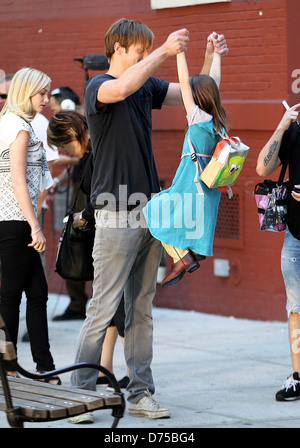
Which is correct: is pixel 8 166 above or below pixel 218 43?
below

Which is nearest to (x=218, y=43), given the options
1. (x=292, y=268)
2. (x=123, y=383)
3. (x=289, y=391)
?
(x=292, y=268)

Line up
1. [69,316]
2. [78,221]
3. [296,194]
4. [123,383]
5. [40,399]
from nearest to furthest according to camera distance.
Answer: [40,399]
[296,194]
[78,221]
[123,383]
[69,316]

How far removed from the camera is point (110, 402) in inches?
166

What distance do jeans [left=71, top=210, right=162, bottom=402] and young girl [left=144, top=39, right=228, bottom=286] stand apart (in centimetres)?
16

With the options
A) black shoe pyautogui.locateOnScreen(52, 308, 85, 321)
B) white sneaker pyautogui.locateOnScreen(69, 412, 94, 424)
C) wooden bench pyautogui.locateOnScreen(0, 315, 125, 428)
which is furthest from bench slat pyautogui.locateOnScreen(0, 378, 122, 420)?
black shoe pyautogui.locateOnScreen(52, 308, 85, 321)

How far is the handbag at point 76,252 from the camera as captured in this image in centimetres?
603

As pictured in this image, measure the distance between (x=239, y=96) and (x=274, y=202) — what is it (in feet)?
8.81

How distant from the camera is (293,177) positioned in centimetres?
585

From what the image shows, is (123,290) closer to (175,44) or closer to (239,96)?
(175,44)

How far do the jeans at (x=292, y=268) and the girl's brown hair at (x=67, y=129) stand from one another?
1444 mm

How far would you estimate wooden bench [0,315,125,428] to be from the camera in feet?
12.9

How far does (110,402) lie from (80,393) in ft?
0.48

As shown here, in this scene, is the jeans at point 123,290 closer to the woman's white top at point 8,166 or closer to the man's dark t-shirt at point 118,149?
the man's dark t-shirt at point 118,149
